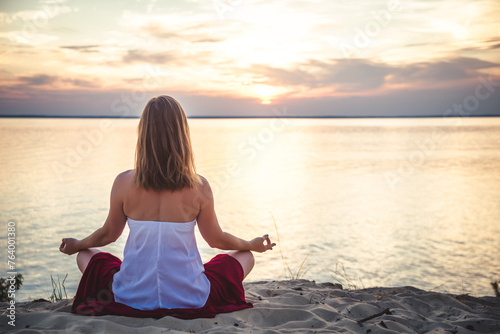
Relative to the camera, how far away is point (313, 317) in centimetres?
335

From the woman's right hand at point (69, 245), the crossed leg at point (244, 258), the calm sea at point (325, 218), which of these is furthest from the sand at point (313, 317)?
the calm sea at point (325, 218)

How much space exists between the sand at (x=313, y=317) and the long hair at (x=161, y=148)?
3.44 feet

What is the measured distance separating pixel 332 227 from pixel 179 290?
973 cm

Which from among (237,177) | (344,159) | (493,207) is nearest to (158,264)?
(493,207)

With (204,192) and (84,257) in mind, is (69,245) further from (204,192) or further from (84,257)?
(204,192)

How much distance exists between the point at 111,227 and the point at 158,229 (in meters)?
0.45

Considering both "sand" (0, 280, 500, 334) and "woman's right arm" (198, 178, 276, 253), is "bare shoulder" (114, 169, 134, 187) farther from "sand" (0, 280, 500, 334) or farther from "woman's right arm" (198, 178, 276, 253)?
"sand" (0, 280, 500, 334)

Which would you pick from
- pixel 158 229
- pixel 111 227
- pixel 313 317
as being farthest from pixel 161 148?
pixel 313 317

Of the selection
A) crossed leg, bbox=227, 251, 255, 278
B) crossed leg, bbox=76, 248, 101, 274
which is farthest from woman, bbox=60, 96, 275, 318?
crossed leg, bbox=227, 251, 255, 278

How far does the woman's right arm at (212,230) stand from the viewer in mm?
3195

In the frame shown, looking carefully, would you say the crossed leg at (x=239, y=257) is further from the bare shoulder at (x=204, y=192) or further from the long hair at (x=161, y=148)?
the long hair at (x=161, y=148)

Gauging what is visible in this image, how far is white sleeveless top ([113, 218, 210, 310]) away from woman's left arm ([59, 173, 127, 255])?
0.46 ft

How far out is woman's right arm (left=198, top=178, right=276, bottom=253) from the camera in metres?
3.19

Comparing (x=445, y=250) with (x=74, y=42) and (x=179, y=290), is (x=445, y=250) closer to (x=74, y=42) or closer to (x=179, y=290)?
(x=179, y=290)
